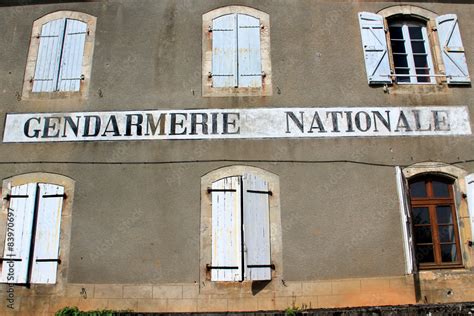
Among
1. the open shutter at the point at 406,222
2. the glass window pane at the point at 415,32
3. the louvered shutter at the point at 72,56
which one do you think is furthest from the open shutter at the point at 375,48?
the louvered shutter at the point at 72,56

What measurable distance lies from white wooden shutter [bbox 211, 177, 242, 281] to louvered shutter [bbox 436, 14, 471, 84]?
420 cm

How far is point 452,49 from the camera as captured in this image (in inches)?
348

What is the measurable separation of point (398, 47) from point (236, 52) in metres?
2.96

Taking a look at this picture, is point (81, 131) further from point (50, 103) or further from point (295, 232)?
point (295, 232)

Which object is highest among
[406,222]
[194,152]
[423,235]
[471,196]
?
[194,152]

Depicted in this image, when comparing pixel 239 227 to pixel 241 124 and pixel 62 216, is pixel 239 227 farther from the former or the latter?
pixel 62 216

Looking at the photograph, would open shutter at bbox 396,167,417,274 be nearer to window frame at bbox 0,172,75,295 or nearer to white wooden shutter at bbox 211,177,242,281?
white wooden shutter at bbox 211,177,242,281

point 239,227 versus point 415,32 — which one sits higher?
point 415,32

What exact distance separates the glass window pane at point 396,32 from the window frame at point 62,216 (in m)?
6.20

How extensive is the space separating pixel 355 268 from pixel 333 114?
2546 mm

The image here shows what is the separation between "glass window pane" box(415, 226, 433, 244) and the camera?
26.2 ft

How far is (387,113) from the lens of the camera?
8.45 metres

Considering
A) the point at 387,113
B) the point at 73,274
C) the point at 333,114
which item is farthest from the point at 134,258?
the point at 387,113

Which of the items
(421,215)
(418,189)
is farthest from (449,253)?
(418,189)
